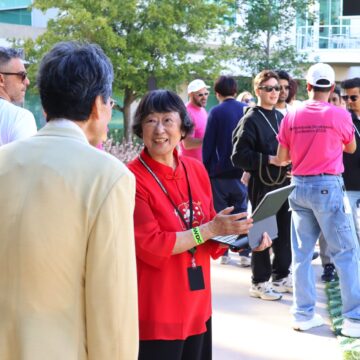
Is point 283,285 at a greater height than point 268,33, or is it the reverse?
point 268,33

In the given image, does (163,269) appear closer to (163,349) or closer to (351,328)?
(163,349)

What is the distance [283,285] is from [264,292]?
0.31 metres

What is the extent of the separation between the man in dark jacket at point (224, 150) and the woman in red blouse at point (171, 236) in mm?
4019

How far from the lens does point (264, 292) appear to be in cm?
636

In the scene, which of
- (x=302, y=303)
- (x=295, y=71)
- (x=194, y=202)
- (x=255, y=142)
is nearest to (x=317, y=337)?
(x=302, y=303)

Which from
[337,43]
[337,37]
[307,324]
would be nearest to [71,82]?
[307,324]

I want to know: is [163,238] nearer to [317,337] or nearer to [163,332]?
[163,332]

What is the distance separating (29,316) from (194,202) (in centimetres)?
132

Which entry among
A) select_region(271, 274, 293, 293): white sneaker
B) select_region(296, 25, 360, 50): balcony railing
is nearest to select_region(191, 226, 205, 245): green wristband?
select_region(271, 274, 293, 293): white sneaker

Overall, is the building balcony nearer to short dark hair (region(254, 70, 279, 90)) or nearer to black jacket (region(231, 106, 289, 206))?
short dark hair (region(254, 70, 279, 90))

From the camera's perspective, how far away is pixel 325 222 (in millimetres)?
5258

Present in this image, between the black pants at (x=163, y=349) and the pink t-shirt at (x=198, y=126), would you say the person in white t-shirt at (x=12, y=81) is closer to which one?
the black pants at (x=163, y=349)

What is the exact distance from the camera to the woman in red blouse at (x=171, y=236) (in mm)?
3020

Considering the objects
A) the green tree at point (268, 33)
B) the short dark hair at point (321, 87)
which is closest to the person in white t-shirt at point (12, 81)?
the short dark hair at point (321, 87)
